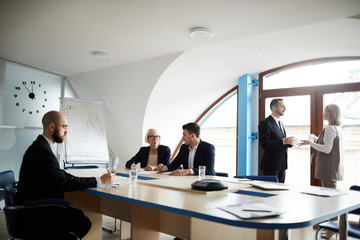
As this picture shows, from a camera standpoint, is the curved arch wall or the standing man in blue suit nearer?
the standing man in blue suit

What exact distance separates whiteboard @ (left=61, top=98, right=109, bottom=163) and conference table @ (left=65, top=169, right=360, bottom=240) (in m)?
2.93

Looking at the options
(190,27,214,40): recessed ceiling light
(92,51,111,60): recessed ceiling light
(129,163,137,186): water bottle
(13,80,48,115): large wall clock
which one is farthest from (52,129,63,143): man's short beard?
(13,80,48,115): large wall clock

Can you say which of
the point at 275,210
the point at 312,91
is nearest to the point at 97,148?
the point at 312,91

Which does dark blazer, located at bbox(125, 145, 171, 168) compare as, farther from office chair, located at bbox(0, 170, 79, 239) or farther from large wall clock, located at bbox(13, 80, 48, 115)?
large wall clock, located at bbox(13, 80, 48, 115)

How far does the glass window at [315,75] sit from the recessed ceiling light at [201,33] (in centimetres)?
189

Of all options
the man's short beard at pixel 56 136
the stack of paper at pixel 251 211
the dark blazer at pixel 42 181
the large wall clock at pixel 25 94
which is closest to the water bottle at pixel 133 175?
the dark blazer at pixel 42 181

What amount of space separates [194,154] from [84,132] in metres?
2.92

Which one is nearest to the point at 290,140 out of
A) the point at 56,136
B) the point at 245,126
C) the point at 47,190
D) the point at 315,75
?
the point at 245,126

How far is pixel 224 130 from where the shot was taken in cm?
615

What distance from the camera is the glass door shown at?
4.82 metres

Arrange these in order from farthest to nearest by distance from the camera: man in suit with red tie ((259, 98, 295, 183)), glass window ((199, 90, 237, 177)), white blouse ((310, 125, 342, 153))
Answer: glass window ((199, 90, 237, 177)) → man in suit with red tie ((259, 98, 295, 183)) → white blouse ((310, 125, 342, 153))

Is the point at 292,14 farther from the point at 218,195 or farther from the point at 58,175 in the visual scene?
the point at 58,175

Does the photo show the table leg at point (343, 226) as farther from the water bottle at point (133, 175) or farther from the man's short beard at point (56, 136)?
the man's short beard at point (56, 136)

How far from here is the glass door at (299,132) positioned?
482 centimetres
